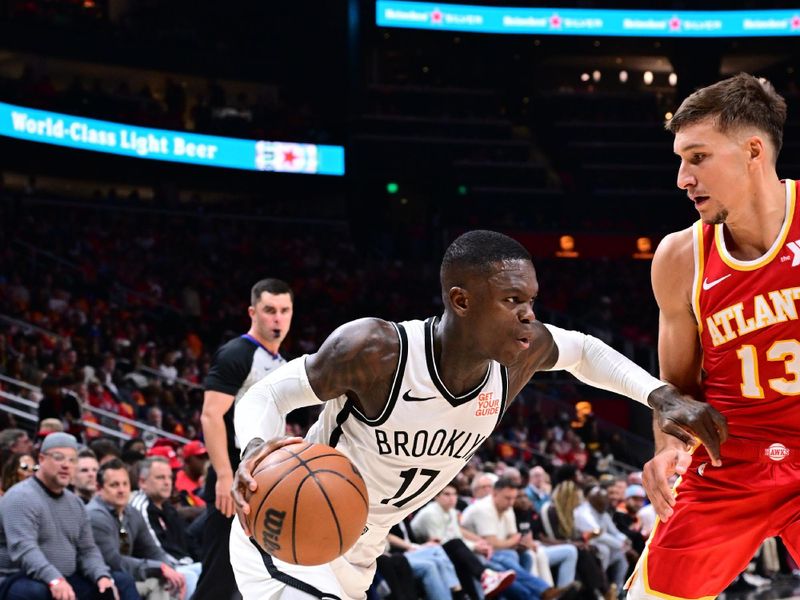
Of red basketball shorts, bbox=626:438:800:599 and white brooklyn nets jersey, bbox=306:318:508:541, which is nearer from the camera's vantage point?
red basketball shorts, bbox=626:438:800:599

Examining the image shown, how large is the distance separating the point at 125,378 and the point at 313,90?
14.9 meters

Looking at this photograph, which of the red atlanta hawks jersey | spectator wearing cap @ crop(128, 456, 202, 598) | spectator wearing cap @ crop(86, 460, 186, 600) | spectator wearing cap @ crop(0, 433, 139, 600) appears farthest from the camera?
spectator wearing cap @ crop(128, 456, 202, 598)

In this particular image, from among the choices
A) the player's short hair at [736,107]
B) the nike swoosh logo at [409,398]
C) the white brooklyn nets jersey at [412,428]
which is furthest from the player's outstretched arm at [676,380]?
the nike swoosh logo at [409,398]

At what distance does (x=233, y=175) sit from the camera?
24547 mm

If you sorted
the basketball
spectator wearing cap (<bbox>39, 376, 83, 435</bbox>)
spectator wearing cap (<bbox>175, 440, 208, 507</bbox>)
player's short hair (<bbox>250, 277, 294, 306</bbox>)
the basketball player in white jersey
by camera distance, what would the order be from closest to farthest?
the basketball < the basketball player in white jersey < player's short hair (<bbox>250, 277, 294, 306</bbox>) < spectator wearing cap (<bbox>175, 440, 208, 507</bbox>) < spectator wearing cap (<bbox>39, 376, 83, 435</bbox>)

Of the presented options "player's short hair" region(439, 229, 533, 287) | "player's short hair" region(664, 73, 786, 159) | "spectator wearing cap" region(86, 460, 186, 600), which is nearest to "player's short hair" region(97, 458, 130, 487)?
"spectator wearing cap" region(86, 460, 186, 600)

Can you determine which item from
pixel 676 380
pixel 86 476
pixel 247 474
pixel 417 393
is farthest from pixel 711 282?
pixel 86 476

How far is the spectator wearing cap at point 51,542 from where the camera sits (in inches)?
237

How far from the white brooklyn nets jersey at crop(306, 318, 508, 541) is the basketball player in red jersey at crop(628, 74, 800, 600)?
0.60 metres

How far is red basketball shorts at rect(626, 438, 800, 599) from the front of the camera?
3303mm

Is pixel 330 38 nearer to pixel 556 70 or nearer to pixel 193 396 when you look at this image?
pixel 556 70

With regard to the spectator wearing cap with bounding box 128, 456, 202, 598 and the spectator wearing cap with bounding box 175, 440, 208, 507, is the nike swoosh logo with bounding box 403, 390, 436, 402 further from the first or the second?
the spectator wearing cap with bounding box 175, 440, 208, 507

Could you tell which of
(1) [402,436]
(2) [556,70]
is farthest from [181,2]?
(1) [402,436]

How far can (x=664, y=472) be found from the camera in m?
3.25
